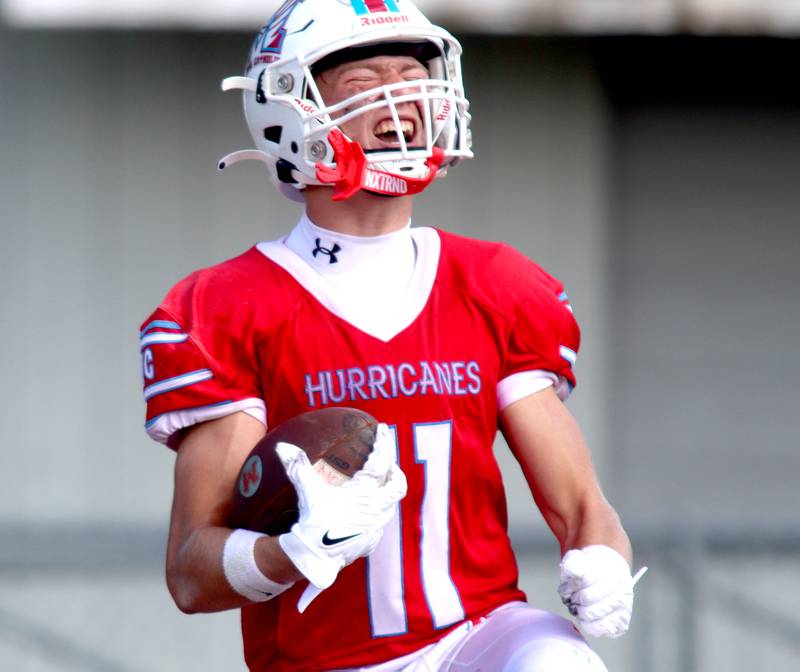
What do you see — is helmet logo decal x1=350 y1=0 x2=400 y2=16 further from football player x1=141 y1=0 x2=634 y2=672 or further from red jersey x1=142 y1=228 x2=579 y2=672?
red jersey x1=142 y1=228 x2=579 y2=672

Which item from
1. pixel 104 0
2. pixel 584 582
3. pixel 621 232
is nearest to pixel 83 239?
pixel 104 0

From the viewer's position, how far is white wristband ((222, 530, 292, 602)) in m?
2.66

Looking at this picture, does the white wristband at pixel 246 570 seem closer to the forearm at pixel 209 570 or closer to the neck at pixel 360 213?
the forearm at pixel 209 570

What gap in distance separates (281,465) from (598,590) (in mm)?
602

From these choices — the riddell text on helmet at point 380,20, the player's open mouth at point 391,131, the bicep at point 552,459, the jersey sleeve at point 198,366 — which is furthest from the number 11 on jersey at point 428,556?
the riddell text on helmet at point 380,20

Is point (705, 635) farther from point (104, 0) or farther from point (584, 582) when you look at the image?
point (104, 0)

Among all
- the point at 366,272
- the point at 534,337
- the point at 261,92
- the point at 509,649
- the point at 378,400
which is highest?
the point at 261,92

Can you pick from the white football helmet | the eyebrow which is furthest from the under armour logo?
the eyebrow

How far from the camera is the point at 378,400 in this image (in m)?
2.90

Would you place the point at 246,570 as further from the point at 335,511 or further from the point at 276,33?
the point at 276,33

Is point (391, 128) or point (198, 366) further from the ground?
point (391, 128)

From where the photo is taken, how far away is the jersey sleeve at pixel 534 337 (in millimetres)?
3059

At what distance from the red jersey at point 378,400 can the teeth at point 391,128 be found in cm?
31

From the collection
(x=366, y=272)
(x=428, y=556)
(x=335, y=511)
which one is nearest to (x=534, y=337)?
(x=366, y=272)
